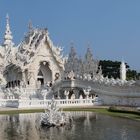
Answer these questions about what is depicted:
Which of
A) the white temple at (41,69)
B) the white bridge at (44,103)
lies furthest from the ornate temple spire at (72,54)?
the white bridge at (44,103)

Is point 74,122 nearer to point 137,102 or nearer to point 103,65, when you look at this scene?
point 137,102

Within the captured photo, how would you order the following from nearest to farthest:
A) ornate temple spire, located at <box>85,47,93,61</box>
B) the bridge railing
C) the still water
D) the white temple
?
the still water → the bridge railing → the white temple → ornate temple spire, located at <box>85,47,93,61</box>

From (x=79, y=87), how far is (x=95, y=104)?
20.5ft

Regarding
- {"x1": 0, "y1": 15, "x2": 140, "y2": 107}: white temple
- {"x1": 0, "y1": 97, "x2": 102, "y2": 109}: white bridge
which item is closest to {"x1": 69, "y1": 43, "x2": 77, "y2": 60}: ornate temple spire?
{"x1": 0, "y1": 15, "x2": 140, "y2": 107}: white temple

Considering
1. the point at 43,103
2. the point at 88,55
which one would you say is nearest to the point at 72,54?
the point at 88,55

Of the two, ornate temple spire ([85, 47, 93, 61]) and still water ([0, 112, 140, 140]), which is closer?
still water ([0, 112, 140, 140])

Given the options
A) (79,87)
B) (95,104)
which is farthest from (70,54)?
(95,104)

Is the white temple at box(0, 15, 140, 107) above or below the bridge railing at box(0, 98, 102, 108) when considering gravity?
above

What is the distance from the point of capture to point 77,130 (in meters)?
21.5

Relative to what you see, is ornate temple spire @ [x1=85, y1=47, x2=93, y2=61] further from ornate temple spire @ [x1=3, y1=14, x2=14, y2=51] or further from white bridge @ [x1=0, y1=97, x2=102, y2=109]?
white bridge @ [x1=0, y1=97, x2=102, y2=109]

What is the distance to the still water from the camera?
1934 cm

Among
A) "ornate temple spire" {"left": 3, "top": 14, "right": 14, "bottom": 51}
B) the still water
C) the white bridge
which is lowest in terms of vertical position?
the still water

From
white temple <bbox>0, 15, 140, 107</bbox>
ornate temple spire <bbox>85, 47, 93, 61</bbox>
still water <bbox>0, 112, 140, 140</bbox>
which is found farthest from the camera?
ornate temple spire <bbox>85, 47, 93, 61</bbox>

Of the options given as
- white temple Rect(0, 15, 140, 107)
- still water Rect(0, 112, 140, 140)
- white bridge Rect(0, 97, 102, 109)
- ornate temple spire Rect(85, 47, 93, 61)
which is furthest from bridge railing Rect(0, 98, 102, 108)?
ornate temple spire Rect(85, 47, 93, 61)
